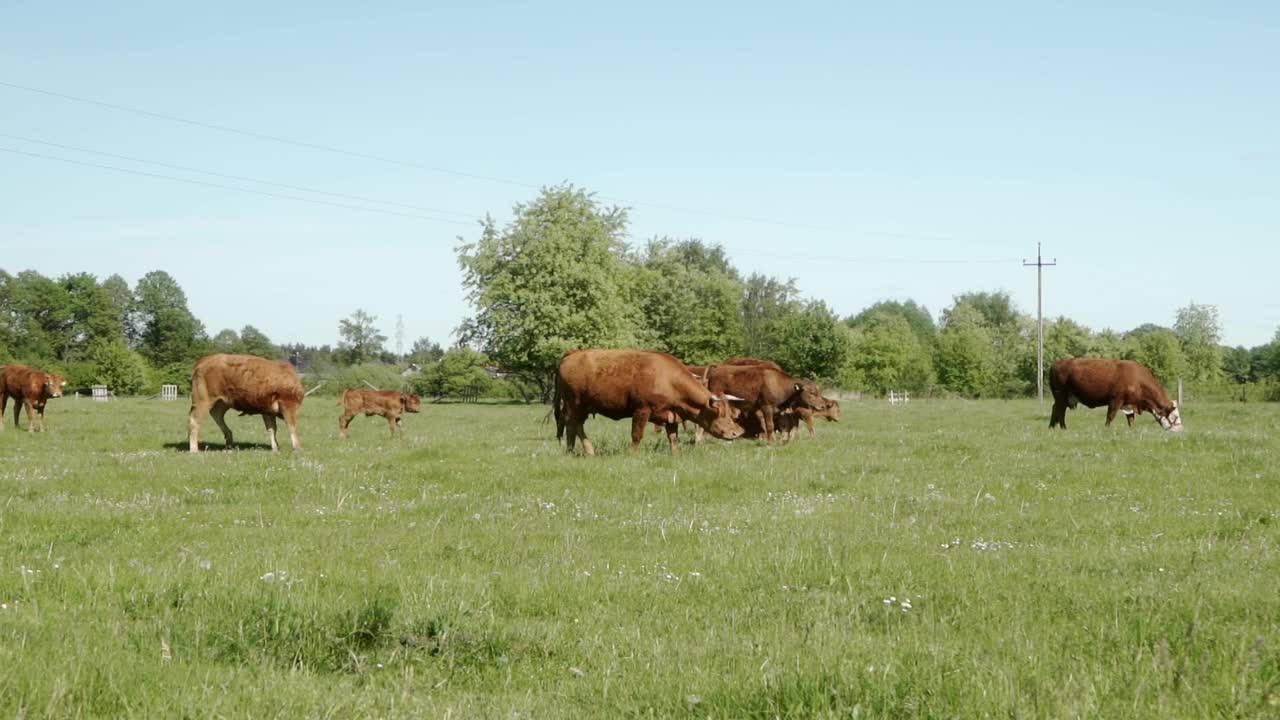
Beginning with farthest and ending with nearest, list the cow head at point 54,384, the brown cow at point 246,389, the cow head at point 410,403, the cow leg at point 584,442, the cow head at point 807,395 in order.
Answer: the cow head at point 410,403 < the cow head at point 54,384 < the cow head at point 807,395 < the brown cow at point 246,389 < the cow leg at point 584,442

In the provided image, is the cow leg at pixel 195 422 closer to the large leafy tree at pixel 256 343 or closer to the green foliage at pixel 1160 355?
the green foliage at pixel 1160 355

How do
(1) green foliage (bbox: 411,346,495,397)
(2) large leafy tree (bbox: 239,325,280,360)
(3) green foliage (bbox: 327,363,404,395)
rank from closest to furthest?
1. (3) green foliage (bbox: 327,363,404,395)
2. (1) green foliage (bbox: 411,346,495,397)
3. (2) large leafy tree (bbox: 239,325,280,360)

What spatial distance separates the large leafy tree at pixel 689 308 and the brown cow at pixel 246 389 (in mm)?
72784

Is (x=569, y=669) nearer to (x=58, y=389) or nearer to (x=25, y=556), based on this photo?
(x=25, y=556)

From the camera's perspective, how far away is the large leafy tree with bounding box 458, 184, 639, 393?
72.1 meters

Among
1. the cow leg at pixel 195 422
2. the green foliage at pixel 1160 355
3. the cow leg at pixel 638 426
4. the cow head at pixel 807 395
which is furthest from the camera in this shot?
the green foliage at pixel 1160 355

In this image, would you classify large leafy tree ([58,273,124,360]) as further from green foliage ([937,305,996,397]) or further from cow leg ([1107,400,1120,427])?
cow leg ([1107,400,1120,427])

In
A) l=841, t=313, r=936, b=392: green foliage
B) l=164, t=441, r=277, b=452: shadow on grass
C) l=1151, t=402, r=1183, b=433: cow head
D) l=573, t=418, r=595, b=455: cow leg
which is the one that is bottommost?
l=164, t=441, r=277, b=452: shadow on grass

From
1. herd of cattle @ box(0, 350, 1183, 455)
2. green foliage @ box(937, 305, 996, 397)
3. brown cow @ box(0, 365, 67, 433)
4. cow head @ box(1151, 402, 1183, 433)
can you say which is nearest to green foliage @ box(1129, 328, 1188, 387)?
green foliage @ box(937, 305, 996, 397)

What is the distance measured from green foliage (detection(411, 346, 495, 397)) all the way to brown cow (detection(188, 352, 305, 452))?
75.5m

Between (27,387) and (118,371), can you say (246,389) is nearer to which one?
(27,387)

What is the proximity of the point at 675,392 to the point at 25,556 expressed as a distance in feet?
43.4

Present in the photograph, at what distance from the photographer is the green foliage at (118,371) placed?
100 metres

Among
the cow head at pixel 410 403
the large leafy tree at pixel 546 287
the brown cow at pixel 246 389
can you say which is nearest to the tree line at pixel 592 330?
the large leafy tree at pixel 546 287
